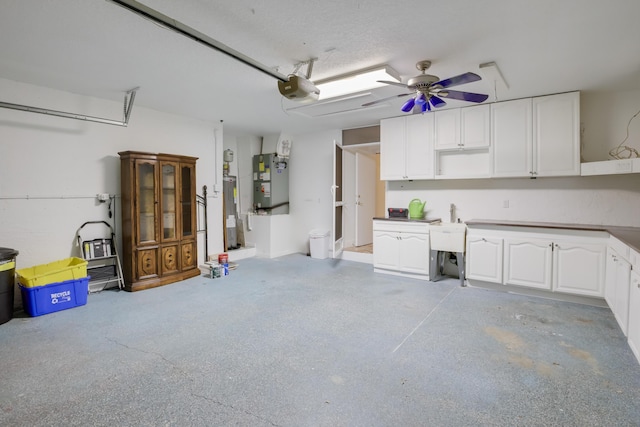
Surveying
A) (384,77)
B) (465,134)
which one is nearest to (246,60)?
(384,77)

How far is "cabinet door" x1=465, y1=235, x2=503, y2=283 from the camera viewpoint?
13.3 ft

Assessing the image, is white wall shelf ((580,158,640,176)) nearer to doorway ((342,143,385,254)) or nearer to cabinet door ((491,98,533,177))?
cabinet door ((491,98,533,177))

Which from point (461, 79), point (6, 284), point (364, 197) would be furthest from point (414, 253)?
point (6, 284)

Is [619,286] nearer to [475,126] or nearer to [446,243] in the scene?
[446,243]

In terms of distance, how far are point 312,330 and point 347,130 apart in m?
4.17

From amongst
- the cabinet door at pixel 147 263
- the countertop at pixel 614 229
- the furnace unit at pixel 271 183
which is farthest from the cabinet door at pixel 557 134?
the cabinet door at pixel 147 263

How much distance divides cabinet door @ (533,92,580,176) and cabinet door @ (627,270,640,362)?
1.88 m

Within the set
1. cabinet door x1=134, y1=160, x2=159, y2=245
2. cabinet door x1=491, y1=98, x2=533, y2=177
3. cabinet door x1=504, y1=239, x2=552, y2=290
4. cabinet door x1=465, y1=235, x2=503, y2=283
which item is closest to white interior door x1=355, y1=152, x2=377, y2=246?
cabinet door x1=465, y1=235, x2=503, y2=283

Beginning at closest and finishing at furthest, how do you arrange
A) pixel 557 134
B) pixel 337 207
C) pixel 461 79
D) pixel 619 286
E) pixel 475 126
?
1. pixel 461 79
2. pixel 619 286
3. pixel 557 134
4. pixel 475 126
5. pixel 337 207

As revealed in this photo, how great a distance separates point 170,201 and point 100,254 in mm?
1092

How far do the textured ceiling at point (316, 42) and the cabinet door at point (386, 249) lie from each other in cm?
215

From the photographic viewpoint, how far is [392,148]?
5.14 metres

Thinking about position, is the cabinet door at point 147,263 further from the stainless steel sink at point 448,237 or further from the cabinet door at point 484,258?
the cabinet door at point 484,258

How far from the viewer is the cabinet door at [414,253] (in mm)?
4613
